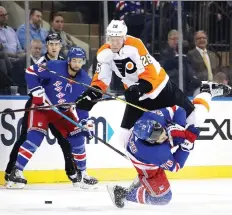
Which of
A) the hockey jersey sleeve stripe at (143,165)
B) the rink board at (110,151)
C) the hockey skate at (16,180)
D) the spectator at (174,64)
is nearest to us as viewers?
the hockey jersey sleeve stripe at (143,165)

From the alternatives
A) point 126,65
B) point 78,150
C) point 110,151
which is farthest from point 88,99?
point 110,151

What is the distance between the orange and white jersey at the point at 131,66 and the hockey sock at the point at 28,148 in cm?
101

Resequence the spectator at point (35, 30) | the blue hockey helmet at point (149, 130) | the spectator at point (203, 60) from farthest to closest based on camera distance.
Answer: the spectator at point (203, 60)
the spectator at point (35, 30)
the blue hockey helmet at point (149, 130)

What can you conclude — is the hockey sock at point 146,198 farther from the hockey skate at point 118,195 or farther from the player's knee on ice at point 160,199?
the hockey skate at point 118,195

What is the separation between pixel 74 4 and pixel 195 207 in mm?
2803

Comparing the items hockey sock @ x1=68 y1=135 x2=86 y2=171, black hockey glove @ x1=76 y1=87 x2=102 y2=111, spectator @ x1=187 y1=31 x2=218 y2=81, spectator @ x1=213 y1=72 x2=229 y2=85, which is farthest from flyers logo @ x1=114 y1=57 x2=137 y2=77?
spectator @ x1=213 y1=72 x2=229 y2=85

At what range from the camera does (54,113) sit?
301 inches

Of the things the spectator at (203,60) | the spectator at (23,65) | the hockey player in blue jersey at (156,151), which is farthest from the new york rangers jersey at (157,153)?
the spectator at (203,60)

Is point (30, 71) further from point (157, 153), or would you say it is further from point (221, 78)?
point (221, 78)

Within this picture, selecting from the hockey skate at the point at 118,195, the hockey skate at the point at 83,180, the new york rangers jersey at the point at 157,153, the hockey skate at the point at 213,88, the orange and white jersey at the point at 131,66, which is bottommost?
the hockey skate at the point at 83,180

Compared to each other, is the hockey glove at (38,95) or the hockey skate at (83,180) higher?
the hockey glove at (38,95)

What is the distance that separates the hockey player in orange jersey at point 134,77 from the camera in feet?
21.6

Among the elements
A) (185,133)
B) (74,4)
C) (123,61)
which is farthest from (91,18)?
(185,133)

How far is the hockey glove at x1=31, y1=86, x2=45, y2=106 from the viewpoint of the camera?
24.5ft
